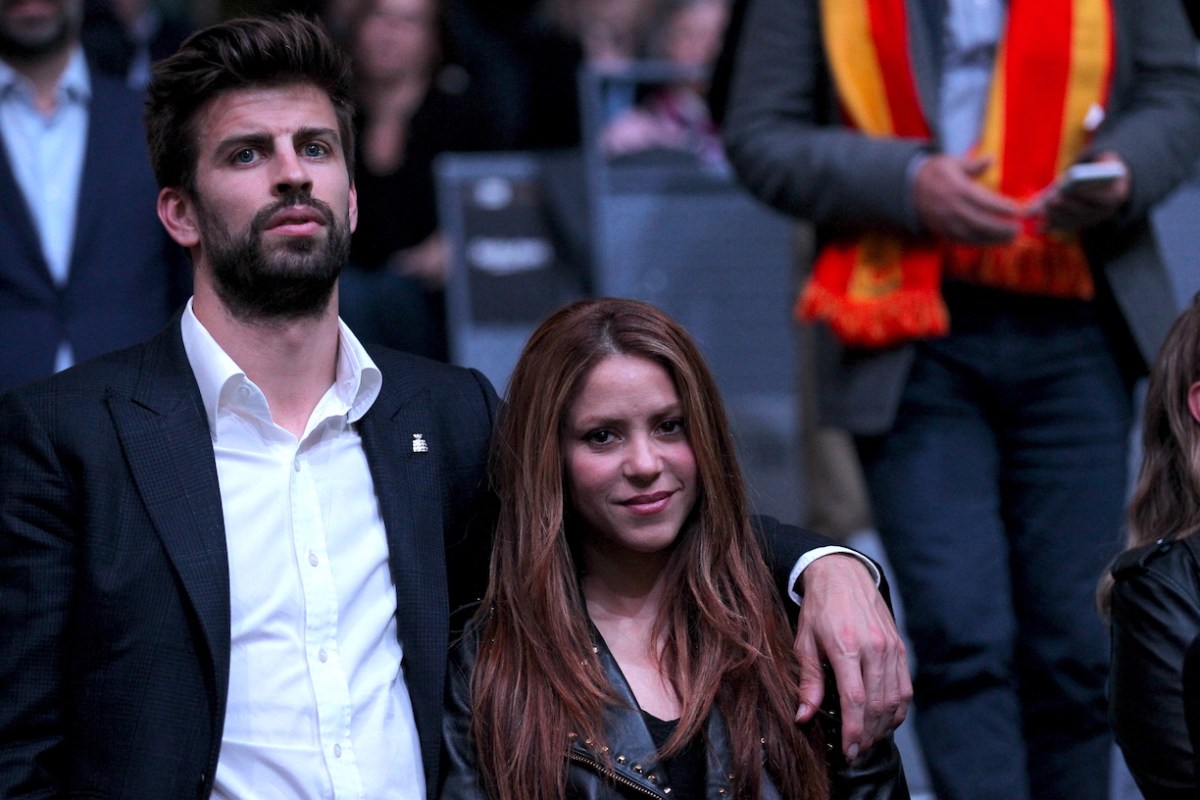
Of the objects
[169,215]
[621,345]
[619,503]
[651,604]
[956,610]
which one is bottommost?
[956,610]

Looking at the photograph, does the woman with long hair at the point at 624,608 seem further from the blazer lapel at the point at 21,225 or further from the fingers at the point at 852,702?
the blazer lapel at the point at 21,225

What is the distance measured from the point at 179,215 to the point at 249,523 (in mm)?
588

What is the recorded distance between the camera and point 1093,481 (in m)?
3.90

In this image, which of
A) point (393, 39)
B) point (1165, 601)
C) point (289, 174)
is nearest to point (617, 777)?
point (1165, 601)

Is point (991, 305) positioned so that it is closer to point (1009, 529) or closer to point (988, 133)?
point (988, 133)

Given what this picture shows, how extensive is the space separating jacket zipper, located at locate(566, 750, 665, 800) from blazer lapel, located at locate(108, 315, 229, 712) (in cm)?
58

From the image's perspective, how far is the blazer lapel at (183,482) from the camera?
2.77 metres

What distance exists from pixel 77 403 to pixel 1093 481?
86.3 inches

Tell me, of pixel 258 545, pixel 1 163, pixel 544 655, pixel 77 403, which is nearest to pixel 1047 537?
pixel 544 655

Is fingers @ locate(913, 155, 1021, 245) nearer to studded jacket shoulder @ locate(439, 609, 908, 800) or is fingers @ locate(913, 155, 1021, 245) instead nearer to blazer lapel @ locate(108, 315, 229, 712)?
studded jacket shoulder @ locate(439, 609, 908, 800)

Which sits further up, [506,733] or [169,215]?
[169,215]

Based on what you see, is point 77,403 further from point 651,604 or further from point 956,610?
point 956,610

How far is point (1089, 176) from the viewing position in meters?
3.79

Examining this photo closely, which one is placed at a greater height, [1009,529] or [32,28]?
[32,28]
